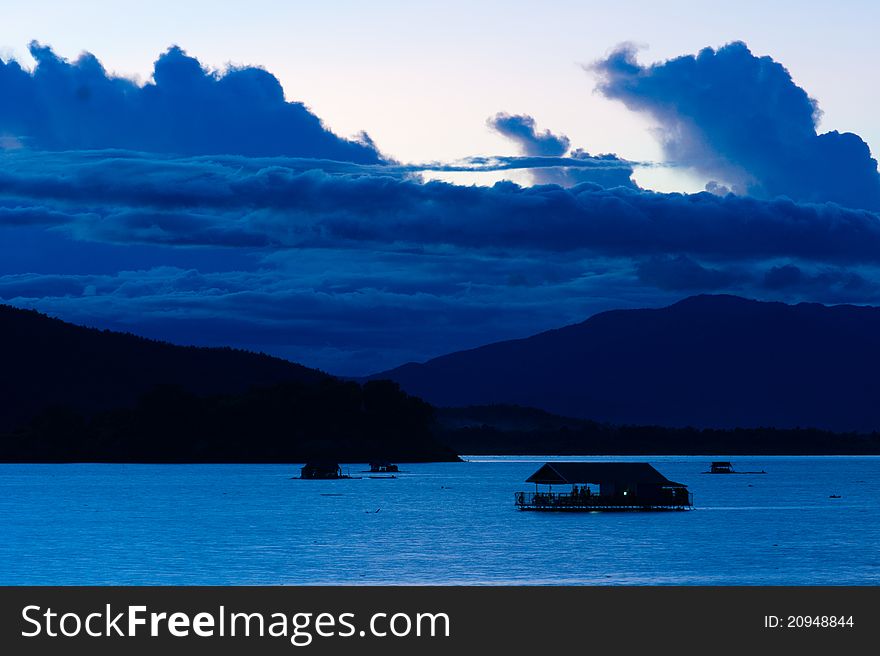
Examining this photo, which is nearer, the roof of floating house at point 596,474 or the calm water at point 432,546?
the calm water at point 432,546

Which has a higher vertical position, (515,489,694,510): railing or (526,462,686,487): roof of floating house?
(526,462,686,487): roof of floating house

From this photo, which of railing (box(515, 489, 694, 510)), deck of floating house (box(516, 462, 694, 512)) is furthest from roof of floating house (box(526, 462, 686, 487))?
railing (box(515, 489, 694, 510))

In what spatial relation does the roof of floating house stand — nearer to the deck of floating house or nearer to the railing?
the deck of floating house

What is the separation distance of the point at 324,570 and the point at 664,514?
70736 mm

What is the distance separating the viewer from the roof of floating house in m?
133

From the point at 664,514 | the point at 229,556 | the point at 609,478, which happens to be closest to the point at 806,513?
the point at 664,514

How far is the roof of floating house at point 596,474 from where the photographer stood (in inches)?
5231

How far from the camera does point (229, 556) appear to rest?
106 meters

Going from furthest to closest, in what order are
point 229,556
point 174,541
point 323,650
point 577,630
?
1. point 174,541
2. point 229,556
3. point 577,630
4. point 323,650

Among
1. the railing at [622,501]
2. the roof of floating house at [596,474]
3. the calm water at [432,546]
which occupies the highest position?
the roof of floating house at [596,474]

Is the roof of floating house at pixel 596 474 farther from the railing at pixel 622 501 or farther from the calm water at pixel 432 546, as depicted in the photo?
the calm water at pixel 432 546

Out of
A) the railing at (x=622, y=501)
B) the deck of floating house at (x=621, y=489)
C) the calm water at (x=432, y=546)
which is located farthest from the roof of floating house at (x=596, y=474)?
the calm water at (x=432, y=546)

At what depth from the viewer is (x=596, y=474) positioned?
139 metres

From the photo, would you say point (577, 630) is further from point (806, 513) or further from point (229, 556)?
point (806, 513)
